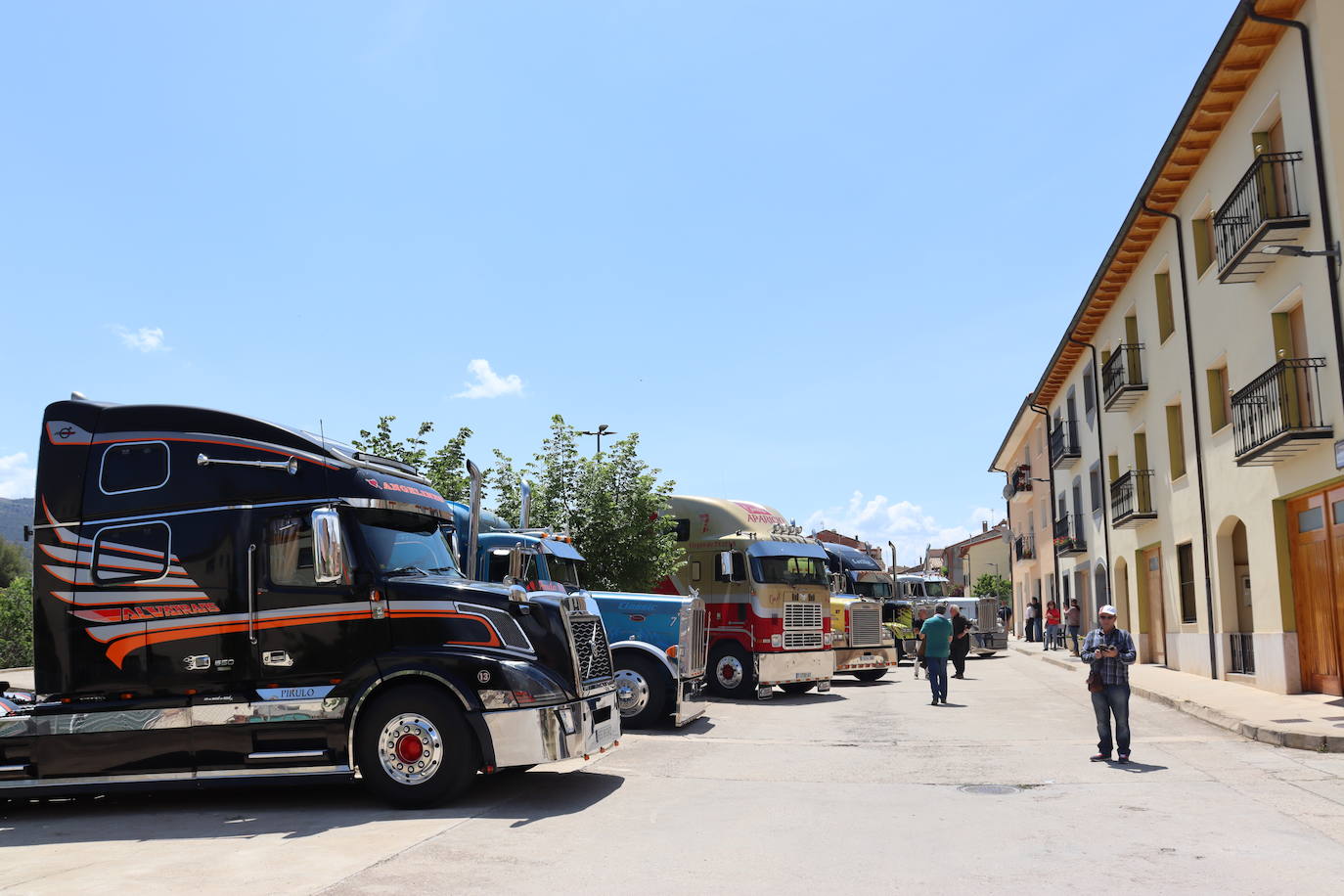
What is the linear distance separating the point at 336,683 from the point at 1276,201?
15.0 m

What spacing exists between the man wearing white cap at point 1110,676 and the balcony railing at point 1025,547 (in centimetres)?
3949

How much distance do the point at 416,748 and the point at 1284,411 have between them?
13450mm

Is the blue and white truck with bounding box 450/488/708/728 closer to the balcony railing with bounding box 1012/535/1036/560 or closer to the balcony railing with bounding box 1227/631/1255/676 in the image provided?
Answer: the balcony railing with bounding box 1227/631/1255/676

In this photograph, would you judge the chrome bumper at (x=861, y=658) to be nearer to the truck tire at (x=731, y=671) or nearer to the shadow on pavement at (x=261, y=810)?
the truck tire at (x=731, y=671)

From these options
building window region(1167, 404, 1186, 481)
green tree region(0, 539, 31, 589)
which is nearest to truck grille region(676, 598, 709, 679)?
building window region(1167, 404, 1186, 481)

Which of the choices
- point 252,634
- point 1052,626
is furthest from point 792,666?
point 1052,626

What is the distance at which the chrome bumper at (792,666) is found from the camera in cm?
1934

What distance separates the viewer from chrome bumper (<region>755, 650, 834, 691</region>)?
19.3 metres

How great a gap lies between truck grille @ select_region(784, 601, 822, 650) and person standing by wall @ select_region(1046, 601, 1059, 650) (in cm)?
2255

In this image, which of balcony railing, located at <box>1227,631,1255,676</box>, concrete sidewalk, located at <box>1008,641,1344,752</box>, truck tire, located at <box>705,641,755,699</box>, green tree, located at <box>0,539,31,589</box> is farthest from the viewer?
green tree, located at <box>0,539,31,589</box>

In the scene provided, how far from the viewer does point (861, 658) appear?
78.7 feet

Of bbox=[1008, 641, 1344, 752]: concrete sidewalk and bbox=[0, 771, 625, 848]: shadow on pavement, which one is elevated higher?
bbox=[1008, 641, 1344, 752]: concrete sidewalk

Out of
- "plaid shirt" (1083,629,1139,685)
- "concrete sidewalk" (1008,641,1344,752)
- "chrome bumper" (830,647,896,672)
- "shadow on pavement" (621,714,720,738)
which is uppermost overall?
"plaid shirt" (1083,629,1139,685)

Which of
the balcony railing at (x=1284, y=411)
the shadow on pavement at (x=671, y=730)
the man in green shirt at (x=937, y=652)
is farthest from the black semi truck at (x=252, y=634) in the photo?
the balcony railing at (x=1284, y=411)
